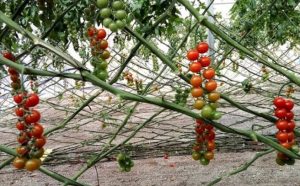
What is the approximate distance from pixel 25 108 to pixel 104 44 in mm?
269

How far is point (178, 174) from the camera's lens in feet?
7.46


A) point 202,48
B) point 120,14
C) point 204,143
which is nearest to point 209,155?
point 204,143

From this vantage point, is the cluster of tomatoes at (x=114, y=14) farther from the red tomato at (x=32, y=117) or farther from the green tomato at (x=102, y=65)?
the red tomato at (x=32, y=117)

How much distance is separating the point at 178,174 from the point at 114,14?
5.04 ft

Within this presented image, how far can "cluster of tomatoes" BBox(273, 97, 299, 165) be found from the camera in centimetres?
89

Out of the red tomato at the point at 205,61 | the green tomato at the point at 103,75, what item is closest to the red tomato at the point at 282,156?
the red tomato at the point at 205,61

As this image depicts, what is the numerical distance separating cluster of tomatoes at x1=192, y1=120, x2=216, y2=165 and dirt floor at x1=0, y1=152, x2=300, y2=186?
43.3 inches

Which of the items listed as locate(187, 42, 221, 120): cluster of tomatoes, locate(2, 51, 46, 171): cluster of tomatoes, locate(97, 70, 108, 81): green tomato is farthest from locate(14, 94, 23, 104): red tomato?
locate(187, 42, 221, 120): cluster of tomatoes

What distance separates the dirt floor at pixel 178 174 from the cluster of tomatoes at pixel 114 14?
1355 millimetres

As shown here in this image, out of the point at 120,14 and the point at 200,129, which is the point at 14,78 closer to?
the point at 120,14

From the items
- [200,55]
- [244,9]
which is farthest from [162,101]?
[244,9]

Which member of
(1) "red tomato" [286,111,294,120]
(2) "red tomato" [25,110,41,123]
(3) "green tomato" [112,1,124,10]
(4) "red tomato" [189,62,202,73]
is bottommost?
(2) "red tomato" [25,110,41,123]

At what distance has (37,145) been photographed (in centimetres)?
70

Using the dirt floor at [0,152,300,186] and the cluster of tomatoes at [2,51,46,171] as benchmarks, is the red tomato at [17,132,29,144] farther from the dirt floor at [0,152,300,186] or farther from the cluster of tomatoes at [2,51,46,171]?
the dirt floor at [0,152,300,186]
